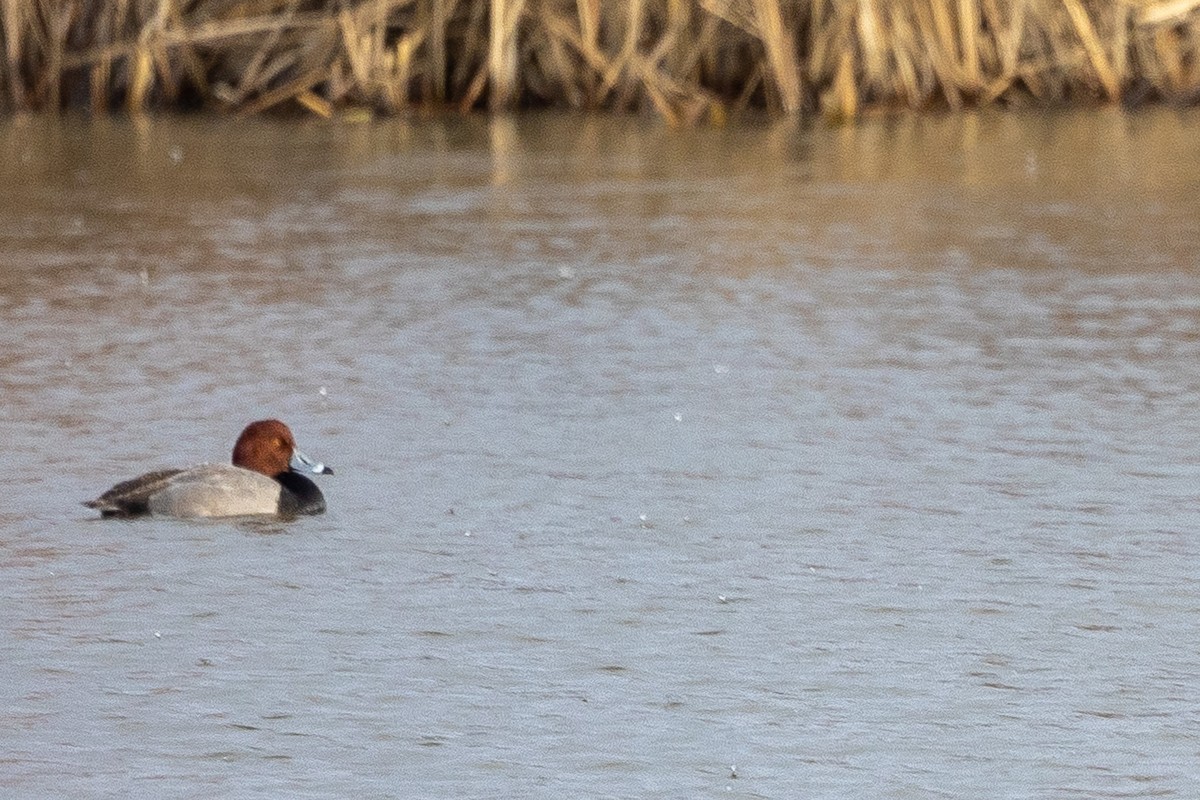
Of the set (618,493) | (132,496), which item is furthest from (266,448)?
(618,493)

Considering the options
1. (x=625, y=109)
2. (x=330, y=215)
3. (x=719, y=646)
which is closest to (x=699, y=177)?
(x=330, y=215)

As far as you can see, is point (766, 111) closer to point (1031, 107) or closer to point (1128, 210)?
point (1031, 107)

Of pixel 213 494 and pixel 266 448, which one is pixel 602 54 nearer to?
pixel 266 448

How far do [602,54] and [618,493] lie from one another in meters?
13.2

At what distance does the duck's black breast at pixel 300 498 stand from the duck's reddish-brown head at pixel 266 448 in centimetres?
17

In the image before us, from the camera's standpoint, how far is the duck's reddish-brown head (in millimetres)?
8203

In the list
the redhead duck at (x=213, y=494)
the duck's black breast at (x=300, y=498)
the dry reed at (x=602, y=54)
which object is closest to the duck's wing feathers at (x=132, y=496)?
the redhead duck at (x=213, y=494)

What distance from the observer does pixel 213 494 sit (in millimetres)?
7891

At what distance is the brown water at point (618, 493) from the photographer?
5.62 m

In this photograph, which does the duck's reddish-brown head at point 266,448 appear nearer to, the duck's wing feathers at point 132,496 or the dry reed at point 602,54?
the duck's wing feathers at point 132,496

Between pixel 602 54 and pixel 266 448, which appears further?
pixel 602 54

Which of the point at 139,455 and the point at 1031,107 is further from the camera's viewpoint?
the point at 1031,107

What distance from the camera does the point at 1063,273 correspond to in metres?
13.0

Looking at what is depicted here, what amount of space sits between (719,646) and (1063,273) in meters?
7.06
